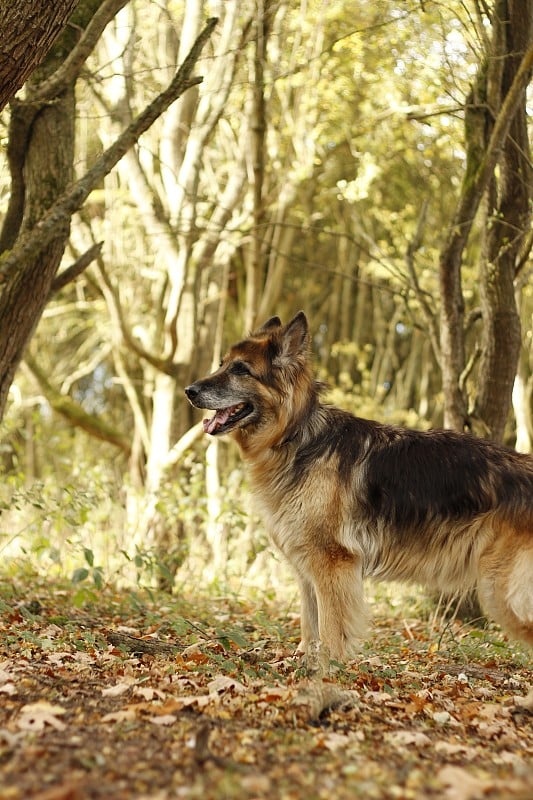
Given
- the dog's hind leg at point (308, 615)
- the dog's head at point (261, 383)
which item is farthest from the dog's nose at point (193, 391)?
the dog's hind leg at point (308, 615)

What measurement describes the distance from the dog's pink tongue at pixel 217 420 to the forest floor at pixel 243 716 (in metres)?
1.58

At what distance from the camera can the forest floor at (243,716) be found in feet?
11.1

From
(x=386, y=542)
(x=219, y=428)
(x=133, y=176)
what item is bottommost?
(x=386, y=542)

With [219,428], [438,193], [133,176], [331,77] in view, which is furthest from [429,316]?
[438,193]

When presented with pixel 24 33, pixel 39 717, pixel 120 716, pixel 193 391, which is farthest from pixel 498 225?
pixel 39 717

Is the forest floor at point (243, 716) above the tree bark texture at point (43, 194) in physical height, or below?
below

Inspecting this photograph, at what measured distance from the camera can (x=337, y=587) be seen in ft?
19.5

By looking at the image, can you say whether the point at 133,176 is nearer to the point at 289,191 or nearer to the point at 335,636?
the point at 289,191

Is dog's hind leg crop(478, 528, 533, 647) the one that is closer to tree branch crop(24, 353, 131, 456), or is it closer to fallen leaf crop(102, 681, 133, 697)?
fallen leaf crop(102, 681, 133, 697)

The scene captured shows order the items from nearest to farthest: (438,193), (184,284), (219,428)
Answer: (219,428) < (184,284) < (438,193)

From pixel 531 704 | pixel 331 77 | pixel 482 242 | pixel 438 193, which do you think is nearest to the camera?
pixel 531 704

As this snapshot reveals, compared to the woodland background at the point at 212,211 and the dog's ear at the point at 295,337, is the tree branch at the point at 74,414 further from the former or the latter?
the dog's ear at the point at 295,337

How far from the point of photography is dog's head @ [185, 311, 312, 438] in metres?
6.33

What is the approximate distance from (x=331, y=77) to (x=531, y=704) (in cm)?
1175
